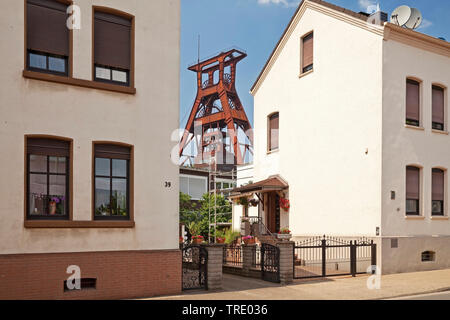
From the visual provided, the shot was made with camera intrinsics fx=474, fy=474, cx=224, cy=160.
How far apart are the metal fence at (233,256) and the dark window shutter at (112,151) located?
701cm

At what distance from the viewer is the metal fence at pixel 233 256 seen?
58.1 ft

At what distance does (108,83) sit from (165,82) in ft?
5.23

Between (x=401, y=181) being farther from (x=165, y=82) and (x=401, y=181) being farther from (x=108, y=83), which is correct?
(x=108, y=83)

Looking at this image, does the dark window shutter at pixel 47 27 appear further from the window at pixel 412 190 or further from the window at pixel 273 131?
the window at pixel 412 190

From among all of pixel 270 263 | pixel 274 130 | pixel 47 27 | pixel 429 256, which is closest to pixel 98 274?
pixel 270 263

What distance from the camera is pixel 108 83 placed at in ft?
39.8

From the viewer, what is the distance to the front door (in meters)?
22.9


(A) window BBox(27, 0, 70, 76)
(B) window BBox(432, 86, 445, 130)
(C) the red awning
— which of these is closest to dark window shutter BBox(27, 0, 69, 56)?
(A) window BBox(27, 0, 70, 76)

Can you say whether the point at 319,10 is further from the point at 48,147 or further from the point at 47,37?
the point at 48,147

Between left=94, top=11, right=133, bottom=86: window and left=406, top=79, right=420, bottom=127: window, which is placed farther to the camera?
left=406, top=79, right=420, bottom=127: window

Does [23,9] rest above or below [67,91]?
above

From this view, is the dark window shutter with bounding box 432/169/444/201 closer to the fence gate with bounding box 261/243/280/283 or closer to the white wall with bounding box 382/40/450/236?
the white wall with bounding box 382/40/450/236

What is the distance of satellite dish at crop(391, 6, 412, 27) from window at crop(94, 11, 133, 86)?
1217cm
